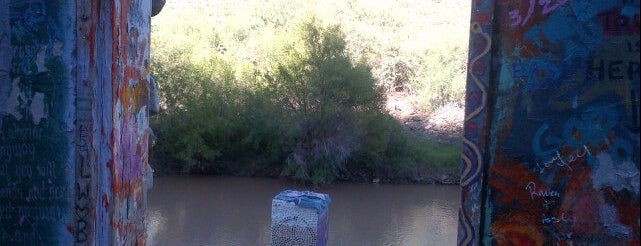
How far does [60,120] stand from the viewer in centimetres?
337

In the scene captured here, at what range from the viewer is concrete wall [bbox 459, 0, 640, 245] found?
2.54 meters

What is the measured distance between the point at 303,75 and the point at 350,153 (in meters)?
2.70

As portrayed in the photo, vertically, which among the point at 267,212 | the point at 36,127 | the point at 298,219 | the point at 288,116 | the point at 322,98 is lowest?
the point at 267,212

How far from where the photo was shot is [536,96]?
8.74ft

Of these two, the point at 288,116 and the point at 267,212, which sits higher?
the point at 288,116

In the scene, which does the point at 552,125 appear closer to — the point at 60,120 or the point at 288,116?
the point at 60,120

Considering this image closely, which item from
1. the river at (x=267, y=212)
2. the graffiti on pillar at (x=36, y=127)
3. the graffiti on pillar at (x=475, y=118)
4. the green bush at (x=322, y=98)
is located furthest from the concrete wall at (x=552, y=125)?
the green bush at (x=322, y=98)

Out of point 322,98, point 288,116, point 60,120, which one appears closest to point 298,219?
point 60,120

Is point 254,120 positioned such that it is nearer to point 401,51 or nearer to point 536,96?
point 401,51

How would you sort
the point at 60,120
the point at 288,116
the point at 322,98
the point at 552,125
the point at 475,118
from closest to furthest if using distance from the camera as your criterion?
the point at 552,125 < the point at 475,118 < the point at 60,120 < the point at 322,98 < the point at 288,116

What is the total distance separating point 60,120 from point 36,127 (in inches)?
5.8

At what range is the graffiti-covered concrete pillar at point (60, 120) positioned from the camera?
3.36m

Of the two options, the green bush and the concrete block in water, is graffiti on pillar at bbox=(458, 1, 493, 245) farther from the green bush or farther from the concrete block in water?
the green bush

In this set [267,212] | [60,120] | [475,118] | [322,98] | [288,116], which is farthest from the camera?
[288,116]
